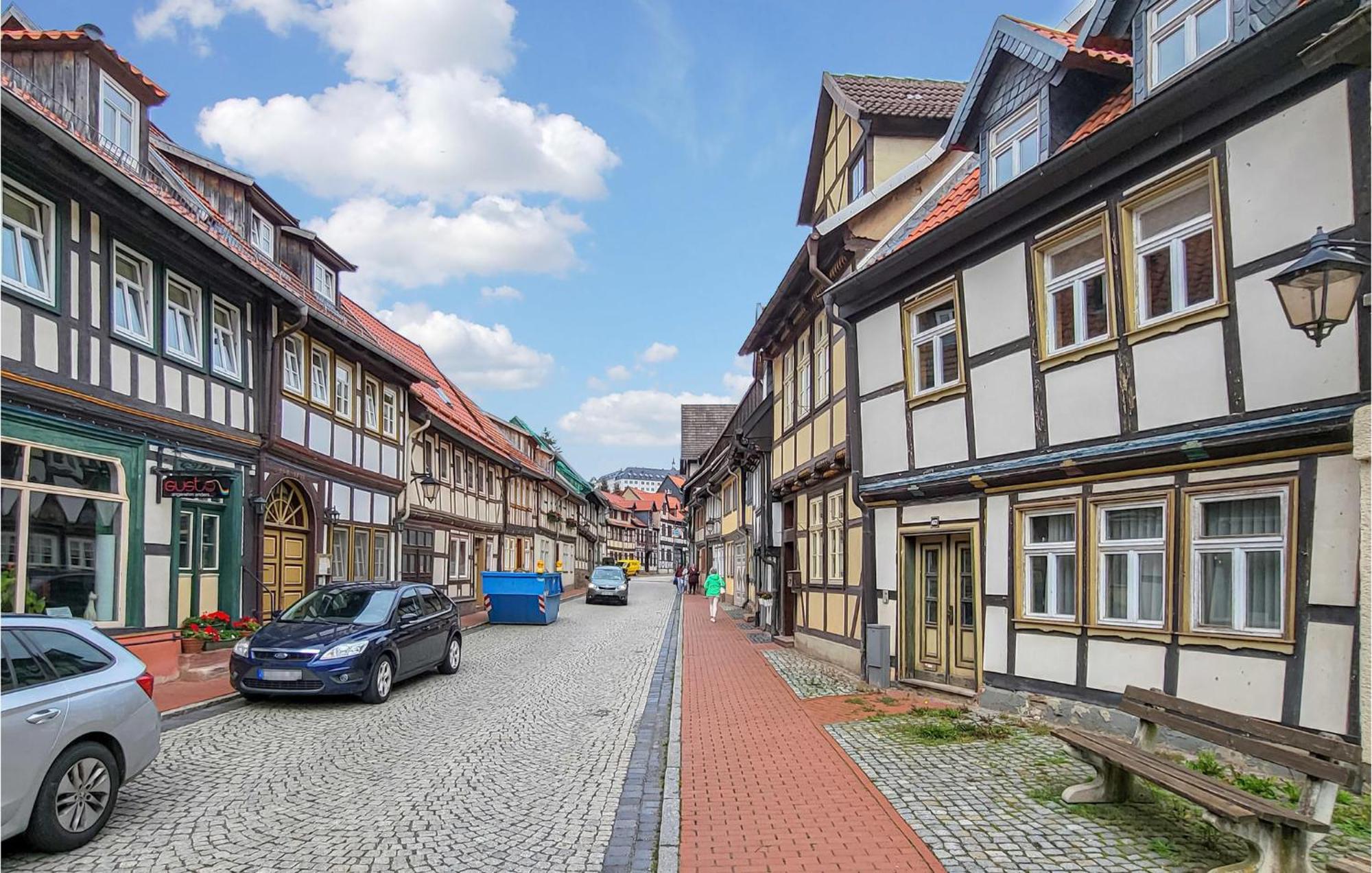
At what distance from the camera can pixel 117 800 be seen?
6852 millimetres

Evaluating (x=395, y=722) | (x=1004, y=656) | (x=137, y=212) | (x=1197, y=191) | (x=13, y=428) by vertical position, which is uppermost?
(x=137, y=212)

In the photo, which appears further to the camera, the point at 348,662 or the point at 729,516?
the point at 729,516

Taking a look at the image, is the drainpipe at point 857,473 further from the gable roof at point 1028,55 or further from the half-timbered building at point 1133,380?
the gable roof at point 1028,55

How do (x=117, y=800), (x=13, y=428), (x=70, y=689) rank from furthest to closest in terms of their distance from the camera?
(x=13, y=428), (x=117, y=800), (x=70, y=689)

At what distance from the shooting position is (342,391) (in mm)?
18969

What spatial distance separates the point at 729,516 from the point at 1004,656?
84.8 feet

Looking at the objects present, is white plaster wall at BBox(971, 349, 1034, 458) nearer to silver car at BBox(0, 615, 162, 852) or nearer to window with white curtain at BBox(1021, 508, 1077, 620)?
window with white curtain at BBox(1021, 508, 1077, 620)

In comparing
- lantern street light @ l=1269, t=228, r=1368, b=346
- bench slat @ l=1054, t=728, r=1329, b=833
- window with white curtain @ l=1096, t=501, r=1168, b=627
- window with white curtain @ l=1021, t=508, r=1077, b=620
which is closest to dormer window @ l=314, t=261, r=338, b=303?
window with white curtain @ l=1021, t=508, r=1077, b=620

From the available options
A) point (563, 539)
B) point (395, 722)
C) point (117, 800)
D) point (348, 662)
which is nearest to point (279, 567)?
point (348, 662)

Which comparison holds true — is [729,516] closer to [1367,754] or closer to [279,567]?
[279,567]

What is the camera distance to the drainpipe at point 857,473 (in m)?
12.8

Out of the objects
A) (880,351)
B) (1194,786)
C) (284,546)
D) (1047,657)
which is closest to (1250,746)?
(1194,786)

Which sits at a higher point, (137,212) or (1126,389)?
(137,212)

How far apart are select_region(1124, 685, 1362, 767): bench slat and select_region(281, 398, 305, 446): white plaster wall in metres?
13.7
